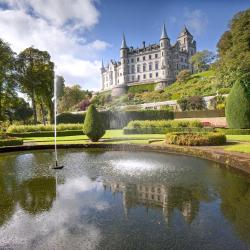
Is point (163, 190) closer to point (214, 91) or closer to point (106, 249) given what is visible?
point (106, 249)

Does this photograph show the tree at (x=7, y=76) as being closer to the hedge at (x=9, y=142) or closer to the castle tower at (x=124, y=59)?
the hedge at (x=9, y=142)

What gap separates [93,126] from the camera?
18297 millimetres

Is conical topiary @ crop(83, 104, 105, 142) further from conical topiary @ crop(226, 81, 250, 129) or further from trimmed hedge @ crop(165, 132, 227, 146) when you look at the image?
conical topiary @ crop(226, 81, 250, 129)

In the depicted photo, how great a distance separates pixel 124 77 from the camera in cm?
9225

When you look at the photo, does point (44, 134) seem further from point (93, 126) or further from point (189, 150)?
point (189, 150)

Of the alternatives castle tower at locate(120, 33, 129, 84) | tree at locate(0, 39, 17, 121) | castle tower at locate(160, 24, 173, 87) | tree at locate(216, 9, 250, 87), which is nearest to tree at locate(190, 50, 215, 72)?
castle tower at locate(160, 24, 173, 87)

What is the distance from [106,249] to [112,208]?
177 centimetres

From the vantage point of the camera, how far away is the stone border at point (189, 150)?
9.49 m

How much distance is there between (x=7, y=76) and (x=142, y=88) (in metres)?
52.5

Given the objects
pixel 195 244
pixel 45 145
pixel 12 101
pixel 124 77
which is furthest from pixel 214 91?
pixel 124 77

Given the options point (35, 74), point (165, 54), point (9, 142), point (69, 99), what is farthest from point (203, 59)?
point (9, 142)

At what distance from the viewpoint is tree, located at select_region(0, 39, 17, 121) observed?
32.0m

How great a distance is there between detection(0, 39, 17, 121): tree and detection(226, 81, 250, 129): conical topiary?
2548 centimetres

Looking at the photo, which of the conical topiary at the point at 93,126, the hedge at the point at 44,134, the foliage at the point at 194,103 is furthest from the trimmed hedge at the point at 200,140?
the foliage at the point at 194,103
